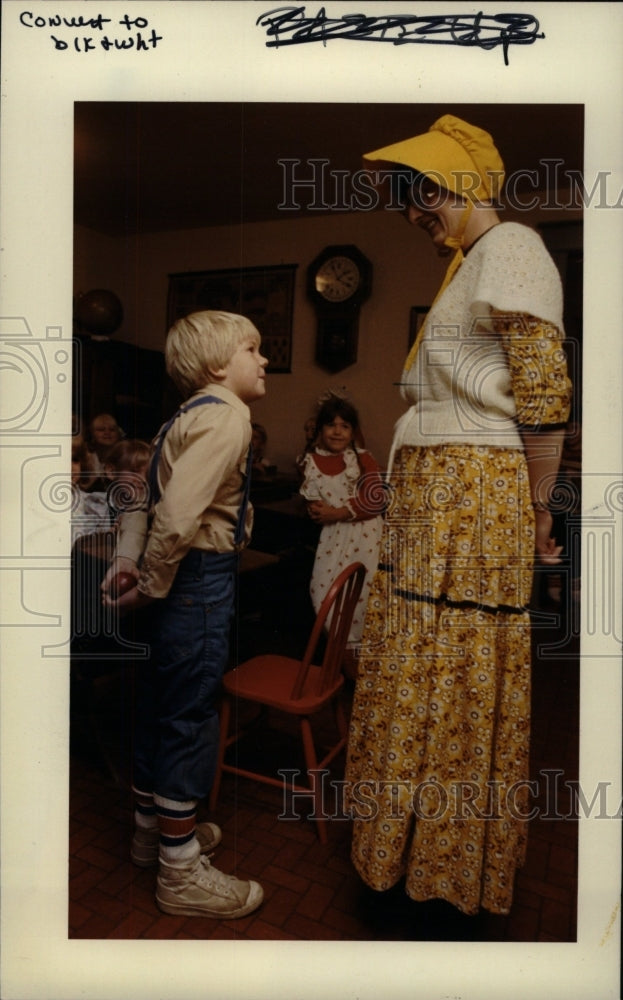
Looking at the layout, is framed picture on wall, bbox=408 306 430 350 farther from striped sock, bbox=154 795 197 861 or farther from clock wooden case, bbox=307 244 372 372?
striped sock, bbox=154 795 197 861

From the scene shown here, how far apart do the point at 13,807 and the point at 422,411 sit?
116 centimetres

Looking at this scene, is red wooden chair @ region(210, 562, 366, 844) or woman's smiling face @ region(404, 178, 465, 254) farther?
red wooden chair @ region(210, 562, 366, 844)

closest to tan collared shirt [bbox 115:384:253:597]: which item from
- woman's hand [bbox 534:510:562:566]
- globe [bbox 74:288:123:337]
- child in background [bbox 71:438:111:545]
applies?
child in background [bbox 71:438:111:545]

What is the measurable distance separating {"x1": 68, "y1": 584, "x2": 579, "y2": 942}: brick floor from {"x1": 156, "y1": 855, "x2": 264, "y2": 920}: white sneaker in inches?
0.8

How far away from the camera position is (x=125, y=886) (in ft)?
4.24

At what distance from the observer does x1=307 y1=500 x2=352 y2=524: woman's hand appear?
1.29 metres

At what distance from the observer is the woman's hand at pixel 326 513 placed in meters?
1.29

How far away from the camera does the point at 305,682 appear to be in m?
1.44

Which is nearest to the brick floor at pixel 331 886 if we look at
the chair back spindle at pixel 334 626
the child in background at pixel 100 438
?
the chair back spindle at pixel 334 626

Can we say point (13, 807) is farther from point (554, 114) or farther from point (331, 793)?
point (554, 114)

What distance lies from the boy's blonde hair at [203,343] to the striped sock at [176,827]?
33.4 inches

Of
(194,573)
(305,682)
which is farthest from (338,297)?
(305,682)

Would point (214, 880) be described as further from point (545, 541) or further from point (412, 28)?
point (412, 28)

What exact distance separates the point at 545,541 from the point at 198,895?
3.32 ft
